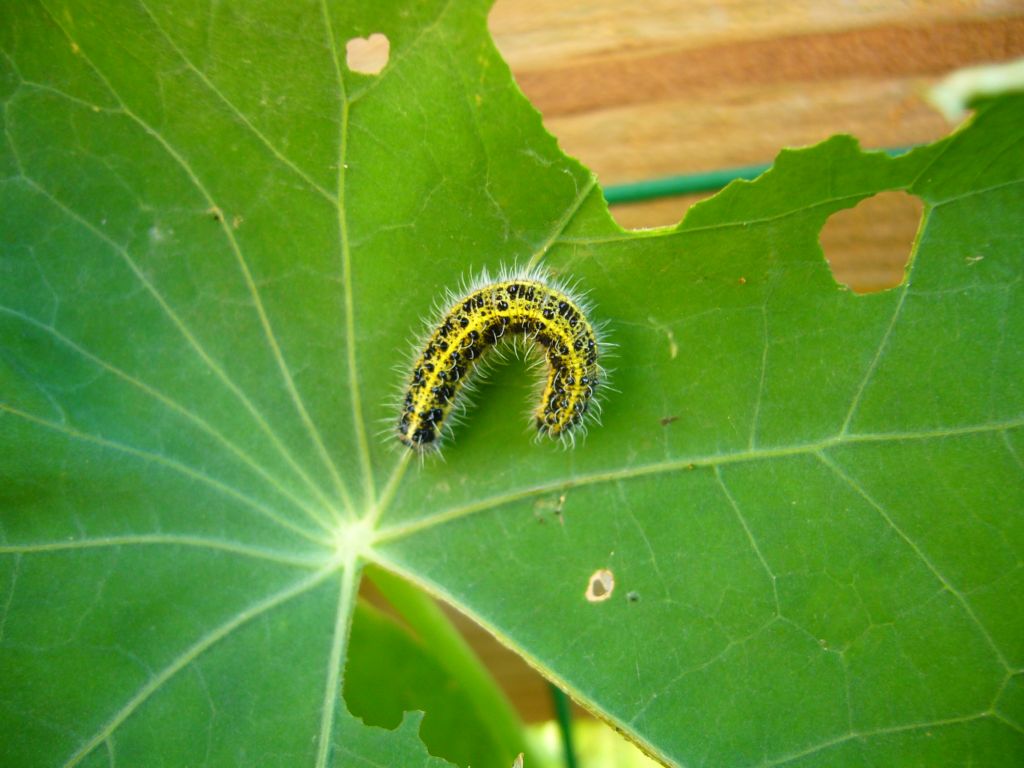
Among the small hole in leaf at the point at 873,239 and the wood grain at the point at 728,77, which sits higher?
the wood grain at the point at 728,77

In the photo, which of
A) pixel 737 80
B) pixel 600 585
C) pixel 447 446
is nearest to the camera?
pixel 600 585

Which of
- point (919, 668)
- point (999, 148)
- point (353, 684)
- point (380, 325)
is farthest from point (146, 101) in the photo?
point (919, 668)

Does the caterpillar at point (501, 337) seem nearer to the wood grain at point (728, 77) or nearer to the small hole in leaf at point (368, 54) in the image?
the small hole in leaf at point (368, 54)

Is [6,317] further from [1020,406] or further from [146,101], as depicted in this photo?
[1020,406]

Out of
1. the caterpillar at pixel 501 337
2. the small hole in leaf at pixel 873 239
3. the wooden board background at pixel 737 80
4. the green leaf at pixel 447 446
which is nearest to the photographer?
the green leaf at pixel 447 446

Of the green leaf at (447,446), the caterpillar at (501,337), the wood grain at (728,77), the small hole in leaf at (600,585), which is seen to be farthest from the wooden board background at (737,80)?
the small hole in leaf at (600,585)

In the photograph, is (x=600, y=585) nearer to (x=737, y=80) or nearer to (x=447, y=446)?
(x=447, y=446)

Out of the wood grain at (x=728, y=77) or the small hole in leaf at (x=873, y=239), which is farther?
the small hole in leaf at (x=873, y=239)

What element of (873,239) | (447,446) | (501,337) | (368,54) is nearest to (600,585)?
(447,446)
